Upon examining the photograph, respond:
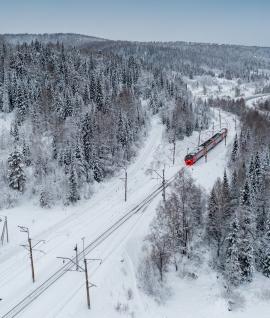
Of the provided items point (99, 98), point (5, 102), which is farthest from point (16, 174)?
point (99, 98)

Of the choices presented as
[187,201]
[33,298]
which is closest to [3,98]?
[187,201]

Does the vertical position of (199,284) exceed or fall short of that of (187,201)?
it falls short

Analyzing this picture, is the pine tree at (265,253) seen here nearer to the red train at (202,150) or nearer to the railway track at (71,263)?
the railway track at (71,263)

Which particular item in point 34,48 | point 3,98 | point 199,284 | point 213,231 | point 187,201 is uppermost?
point 34,48

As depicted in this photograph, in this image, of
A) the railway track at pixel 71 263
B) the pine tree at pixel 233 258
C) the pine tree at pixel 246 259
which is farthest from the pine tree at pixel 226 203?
the railway track at pixel 71 263

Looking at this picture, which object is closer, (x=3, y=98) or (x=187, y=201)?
(x=187, y=201)

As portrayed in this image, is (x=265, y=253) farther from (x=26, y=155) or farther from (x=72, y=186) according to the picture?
(x=26, y=155)

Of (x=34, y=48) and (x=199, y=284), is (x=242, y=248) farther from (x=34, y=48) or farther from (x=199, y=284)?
(x=34, y=48)
